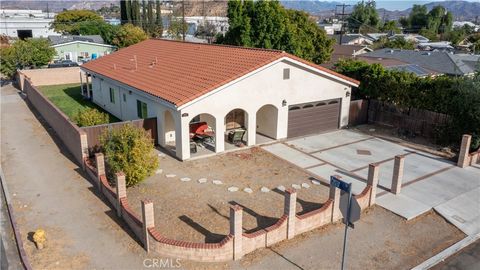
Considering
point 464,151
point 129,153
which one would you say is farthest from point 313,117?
point 129,153

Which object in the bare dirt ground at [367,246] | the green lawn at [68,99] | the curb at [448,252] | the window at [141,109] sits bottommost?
the curb at [448,252]

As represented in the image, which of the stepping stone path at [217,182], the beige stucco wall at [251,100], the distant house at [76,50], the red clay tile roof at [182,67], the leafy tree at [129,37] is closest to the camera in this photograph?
the stepping stone path at [217,182]

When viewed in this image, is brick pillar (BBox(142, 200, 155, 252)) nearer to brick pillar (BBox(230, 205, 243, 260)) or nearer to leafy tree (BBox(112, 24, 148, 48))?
brick pillar (BBox(230, 205, 243, 260))

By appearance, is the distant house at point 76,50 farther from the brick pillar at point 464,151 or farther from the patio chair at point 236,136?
the brick pillar at point 464,151

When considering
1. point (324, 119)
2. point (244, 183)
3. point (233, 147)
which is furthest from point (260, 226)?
point (324, 119)

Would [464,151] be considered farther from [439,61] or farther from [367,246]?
[439,61]

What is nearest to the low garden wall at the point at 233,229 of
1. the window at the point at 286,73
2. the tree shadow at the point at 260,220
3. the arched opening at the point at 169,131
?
the tree shadow at the point at 260,220

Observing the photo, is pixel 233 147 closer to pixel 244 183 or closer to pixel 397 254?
pixel 244 183
